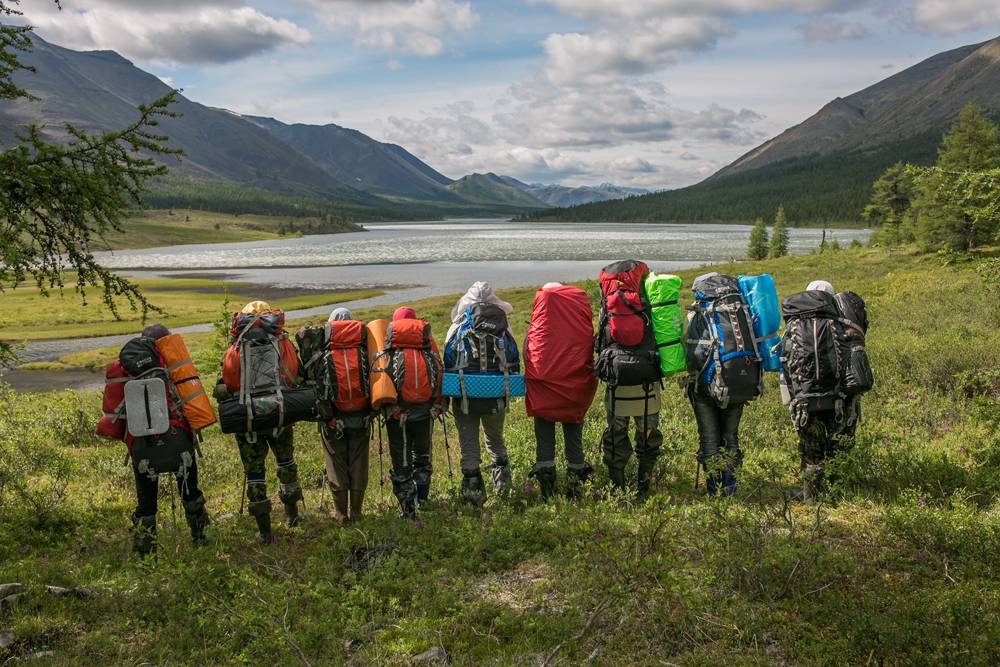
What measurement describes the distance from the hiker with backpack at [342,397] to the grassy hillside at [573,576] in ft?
1.72

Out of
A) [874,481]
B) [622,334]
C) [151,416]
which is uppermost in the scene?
[622,334]

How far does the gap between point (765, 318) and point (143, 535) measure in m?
6.81

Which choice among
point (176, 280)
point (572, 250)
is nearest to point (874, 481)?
point (176, 280)

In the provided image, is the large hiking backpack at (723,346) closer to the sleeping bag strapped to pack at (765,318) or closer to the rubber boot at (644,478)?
the sleeping bag strapped to pack at (765,318)

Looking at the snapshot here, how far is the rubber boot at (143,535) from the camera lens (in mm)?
5977

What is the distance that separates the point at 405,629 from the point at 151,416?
3.35 meters

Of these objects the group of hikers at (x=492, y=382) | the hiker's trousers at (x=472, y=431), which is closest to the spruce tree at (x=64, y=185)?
the group of hikers at (x=492, y=382)

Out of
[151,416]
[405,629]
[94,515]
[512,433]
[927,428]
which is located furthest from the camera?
[512,433]

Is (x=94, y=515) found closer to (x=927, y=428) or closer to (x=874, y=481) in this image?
(x=874, y=481)

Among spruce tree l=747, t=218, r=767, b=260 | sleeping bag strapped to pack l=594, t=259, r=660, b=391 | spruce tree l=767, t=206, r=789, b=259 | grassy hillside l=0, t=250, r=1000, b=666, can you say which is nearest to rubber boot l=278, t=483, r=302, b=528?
grassy hillside l=0, t=250, r=1000, b=666

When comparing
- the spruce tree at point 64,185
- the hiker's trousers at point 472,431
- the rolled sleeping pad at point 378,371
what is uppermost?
the spruce tree at point 64,185

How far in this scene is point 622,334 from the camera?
6.20 m

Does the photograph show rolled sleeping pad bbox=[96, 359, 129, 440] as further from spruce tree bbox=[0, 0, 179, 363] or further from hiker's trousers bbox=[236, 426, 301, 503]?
hiker's trousers bbox=[236, 426, 301, 503]

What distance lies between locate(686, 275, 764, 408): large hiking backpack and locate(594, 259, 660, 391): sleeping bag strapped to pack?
472mm
